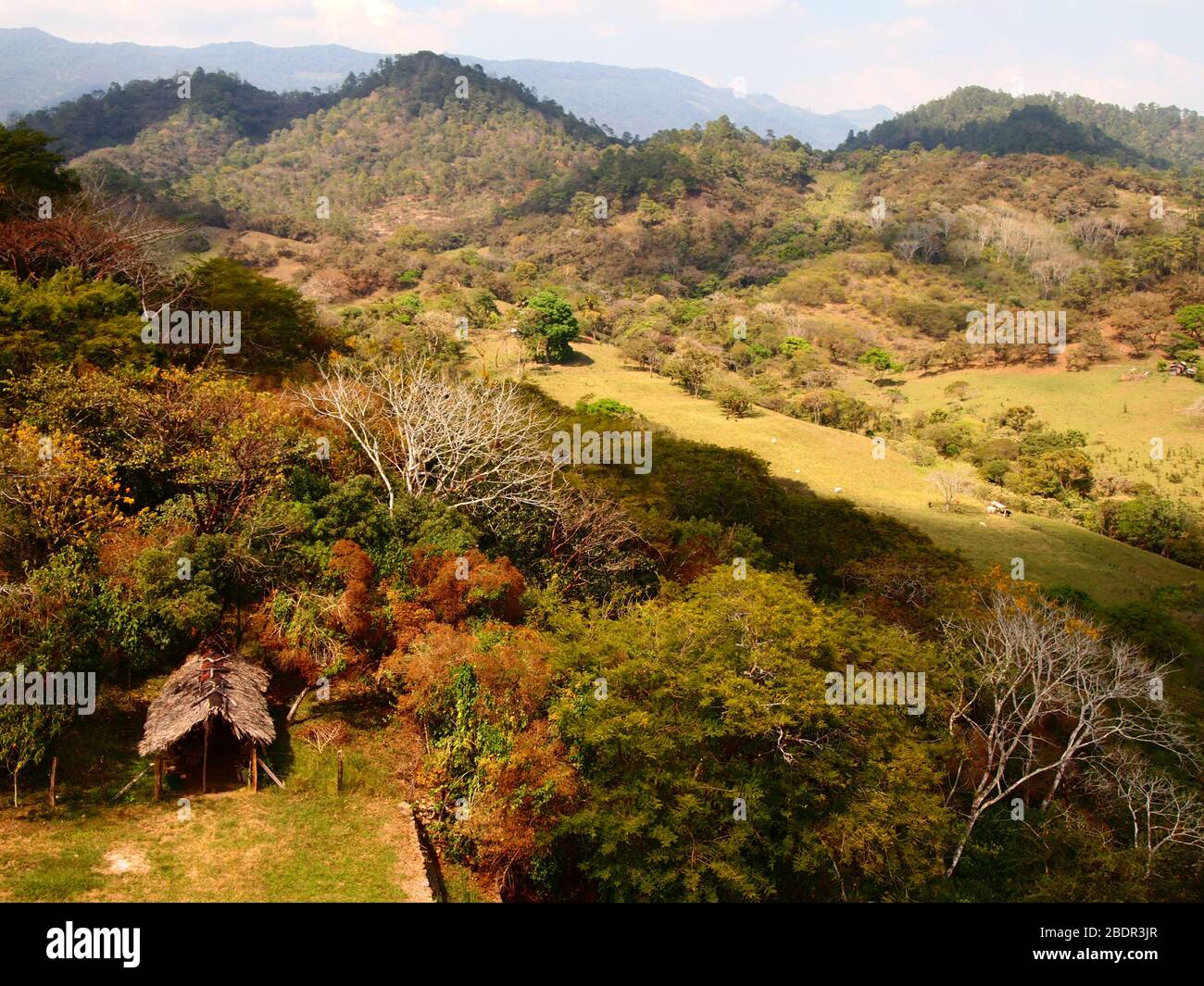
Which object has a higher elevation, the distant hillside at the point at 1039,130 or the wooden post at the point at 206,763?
the distant hillside at the point at 1039,130

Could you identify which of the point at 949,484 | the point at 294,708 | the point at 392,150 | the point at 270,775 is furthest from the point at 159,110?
the point at 270,775

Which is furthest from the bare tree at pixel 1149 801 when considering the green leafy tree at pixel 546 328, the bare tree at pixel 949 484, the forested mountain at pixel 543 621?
the green leafy tree at pixel 546 328

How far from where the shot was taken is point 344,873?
12344 mm

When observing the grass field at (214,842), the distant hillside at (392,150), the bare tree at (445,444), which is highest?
the distant hillside at (392,150)

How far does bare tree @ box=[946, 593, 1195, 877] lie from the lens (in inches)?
609

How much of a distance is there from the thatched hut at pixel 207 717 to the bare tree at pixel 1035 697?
13.1 meters

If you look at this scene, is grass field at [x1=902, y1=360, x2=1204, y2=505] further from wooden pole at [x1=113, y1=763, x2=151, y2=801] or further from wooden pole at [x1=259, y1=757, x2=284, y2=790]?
wooden pole at [x1=113, y1=763, x2=151, y2=801]

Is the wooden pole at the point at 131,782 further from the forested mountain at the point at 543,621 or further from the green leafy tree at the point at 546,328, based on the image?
the green leafy tree at the point at 546,328

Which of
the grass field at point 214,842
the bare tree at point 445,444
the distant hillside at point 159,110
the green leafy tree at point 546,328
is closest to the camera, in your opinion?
the grass field at point 214,842

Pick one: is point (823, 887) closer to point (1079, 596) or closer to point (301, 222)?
point (1079, 596)

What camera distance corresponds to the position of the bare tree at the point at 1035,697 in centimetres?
1547

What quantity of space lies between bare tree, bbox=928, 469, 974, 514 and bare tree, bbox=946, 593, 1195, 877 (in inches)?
A: 627

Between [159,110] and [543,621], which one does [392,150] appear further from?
[543,621]

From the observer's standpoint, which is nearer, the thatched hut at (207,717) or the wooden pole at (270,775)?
the thatched hut at (207,717)
